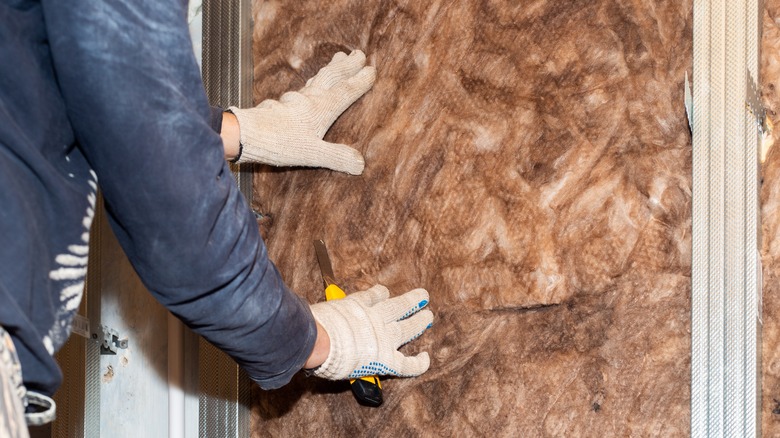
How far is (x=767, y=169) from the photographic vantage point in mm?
1496

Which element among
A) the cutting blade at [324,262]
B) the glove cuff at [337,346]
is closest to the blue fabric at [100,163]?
the glove cuff at [337,346]

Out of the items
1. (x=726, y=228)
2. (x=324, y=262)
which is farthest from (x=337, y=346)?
(x=726, y=228)

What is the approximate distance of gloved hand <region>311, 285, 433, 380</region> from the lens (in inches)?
59.3

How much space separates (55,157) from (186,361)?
1150 mm

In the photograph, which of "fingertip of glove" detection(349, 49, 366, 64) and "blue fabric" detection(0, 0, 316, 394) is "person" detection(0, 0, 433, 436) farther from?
"fingertip of glove" detection(349, 49, 366, 64)

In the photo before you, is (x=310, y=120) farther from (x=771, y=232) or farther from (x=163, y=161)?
(x=771, y=232)

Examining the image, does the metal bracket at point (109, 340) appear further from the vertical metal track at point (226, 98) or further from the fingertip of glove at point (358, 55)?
the fingertip of glove at point (358, 55)

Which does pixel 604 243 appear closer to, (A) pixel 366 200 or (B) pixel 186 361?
(A) pixel 366 200

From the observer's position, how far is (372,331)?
1.57 metres

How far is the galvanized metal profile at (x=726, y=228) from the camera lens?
1.44m

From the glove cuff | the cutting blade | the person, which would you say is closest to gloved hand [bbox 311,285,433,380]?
the glove cuff

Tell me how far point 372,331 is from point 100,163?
747 millimetres

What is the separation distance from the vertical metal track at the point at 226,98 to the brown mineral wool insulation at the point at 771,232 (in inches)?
44.4

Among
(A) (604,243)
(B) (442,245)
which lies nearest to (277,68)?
(B) (442,245)
